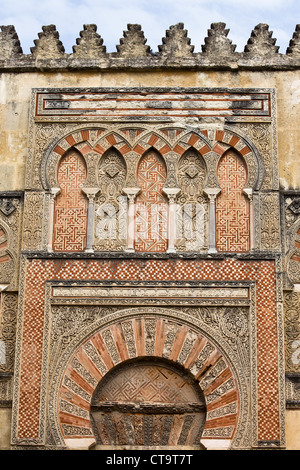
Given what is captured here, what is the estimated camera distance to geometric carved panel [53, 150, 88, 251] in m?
11.1

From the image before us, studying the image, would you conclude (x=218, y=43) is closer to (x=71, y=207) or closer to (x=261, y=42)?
(x=261, y=42)

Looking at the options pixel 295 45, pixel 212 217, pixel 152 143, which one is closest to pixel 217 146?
pixel 152 143

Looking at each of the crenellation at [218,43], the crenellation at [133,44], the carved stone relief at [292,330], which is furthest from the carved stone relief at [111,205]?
the carved stone relief at [292,330]

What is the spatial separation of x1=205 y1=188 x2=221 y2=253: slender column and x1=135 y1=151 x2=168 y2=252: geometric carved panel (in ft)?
1.74

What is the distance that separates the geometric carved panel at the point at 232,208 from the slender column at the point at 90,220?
1.50 m

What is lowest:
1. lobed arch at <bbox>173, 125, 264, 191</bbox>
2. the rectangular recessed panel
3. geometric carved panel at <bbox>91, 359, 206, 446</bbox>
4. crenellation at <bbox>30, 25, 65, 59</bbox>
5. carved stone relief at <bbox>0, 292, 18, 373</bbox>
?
geometric carved panel at <bbox>91, 359, 206, 446</bbox>

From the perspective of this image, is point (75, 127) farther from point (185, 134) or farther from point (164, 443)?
point (164, 443)

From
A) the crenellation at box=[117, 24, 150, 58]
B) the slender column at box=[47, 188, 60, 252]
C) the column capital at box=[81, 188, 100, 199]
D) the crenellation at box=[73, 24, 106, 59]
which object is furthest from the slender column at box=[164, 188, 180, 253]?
the crenellation at box=[73, 24, 106, 59]

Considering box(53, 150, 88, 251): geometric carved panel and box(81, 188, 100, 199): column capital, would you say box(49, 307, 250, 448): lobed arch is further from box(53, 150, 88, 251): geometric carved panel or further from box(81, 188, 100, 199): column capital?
box(81, 188, 100, 199): column capital

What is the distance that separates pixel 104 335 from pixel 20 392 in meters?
1.15

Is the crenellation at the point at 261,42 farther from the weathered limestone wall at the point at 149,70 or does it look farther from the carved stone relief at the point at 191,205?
the carved stone relief at the point at 191,205

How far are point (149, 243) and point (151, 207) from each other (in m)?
0.46

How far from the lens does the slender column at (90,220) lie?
11037mm
